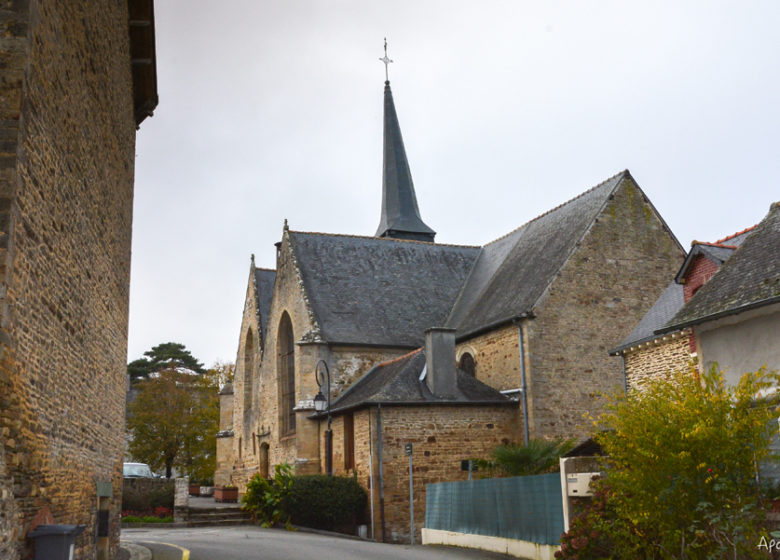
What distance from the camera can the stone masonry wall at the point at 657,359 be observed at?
663 inches

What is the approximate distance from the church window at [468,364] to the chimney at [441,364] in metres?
2.93

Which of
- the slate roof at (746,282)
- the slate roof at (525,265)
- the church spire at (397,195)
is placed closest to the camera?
the slate roof at (746,282)

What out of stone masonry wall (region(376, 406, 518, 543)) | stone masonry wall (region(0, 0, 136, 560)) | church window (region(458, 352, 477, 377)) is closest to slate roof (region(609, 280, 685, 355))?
stone masonry wall (region(376, 406, 518, 543))

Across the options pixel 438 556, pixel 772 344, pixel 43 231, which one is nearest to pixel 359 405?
pixel 438 556

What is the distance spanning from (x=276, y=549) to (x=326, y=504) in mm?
5420

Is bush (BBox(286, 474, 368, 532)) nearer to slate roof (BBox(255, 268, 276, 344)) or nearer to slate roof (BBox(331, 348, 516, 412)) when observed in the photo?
slate roof (BBox(331, 348, 516, 412))

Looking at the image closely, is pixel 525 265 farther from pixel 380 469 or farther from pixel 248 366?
pixel 248 366

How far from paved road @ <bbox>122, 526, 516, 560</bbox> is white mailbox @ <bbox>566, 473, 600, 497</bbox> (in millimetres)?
2062

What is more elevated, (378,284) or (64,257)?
(378,284)

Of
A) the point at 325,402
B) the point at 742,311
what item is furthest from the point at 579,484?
the point at 325,402

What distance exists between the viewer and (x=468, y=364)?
80.0ft

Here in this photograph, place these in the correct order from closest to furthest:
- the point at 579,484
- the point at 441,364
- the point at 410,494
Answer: the point at 579,484
the point at 410,494
the point at 441,364

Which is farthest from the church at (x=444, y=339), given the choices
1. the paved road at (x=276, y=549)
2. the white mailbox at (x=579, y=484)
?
the white mailbox at (x=579, y=484)

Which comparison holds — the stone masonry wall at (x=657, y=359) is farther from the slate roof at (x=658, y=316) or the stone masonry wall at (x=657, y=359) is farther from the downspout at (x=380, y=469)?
the downspout at (x=380, y=469)
